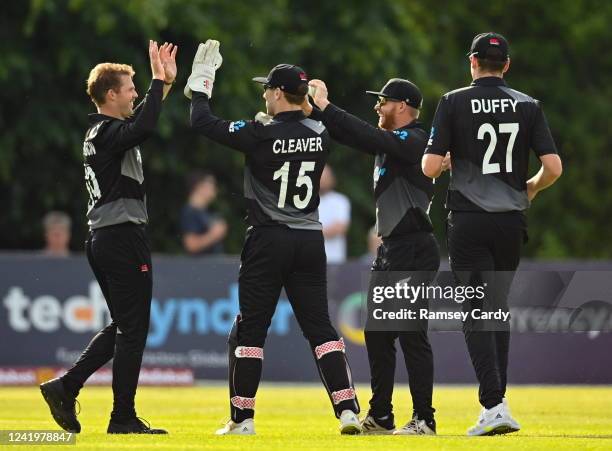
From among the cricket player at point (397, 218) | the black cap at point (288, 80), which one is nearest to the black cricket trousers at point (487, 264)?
the cricket player at point (397, 218)

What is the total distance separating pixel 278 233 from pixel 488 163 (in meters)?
1.46

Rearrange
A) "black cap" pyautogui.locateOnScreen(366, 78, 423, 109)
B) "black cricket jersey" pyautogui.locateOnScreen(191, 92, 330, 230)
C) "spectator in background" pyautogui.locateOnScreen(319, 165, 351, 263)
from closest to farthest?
1. "black cricket jersey" pyautogui.locateOnScreen(191, 92, 330, 230)
2. "black cap" pyautogui.locateOnScreen(366, 78, 423, 109)
3. "spectator in background" pyautogui.locateOnScreen(319, 165, 351, 263)

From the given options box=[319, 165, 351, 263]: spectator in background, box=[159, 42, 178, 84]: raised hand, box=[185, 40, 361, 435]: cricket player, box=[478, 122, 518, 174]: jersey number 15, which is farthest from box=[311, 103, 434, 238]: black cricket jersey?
box=[319, 165, 351, 263]: spectator in background

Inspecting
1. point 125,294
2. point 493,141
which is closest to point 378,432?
point 125,294

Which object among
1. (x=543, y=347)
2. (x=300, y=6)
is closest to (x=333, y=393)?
(x=543, y=347)

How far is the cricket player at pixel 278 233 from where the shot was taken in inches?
406

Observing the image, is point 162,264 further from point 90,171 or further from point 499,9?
point 499,9

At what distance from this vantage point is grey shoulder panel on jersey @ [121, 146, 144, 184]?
412 inches

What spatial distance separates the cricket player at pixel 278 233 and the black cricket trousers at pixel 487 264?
883 mm

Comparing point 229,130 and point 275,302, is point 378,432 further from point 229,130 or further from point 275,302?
point 229,130

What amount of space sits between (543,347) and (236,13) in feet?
29.1

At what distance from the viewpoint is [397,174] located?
10781 mm

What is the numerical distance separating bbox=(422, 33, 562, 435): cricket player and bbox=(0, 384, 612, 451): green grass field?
848mm

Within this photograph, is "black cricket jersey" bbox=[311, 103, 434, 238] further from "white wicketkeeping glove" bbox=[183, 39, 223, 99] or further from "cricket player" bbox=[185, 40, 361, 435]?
"white wicketkeeping glove" bbox=[183, 39, 223, 99]
